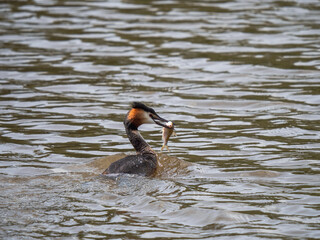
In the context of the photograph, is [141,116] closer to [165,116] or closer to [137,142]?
[137,142]

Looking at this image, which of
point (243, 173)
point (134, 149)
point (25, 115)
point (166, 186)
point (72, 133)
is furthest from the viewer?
point (25, 115)

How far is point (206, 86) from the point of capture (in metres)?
13.9

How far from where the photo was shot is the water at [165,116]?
23.8ft

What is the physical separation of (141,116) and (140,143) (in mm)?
398

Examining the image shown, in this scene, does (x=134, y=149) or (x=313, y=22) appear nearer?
(x=134, y=149)

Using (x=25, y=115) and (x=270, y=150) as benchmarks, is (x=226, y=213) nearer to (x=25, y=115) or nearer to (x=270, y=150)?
(x=270, y=150)

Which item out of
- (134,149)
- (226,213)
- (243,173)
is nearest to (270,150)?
(243,173)

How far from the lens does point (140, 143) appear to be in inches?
377

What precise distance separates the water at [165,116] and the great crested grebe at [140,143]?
0.27 meters

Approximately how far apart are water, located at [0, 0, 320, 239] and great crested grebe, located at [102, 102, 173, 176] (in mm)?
273

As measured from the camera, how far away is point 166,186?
331 inches

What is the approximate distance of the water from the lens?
7258 mm

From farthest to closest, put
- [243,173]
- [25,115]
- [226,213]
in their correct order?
1. [25,115]
2. [243,173]
3. [226,213]

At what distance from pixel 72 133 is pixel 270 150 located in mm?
3313
